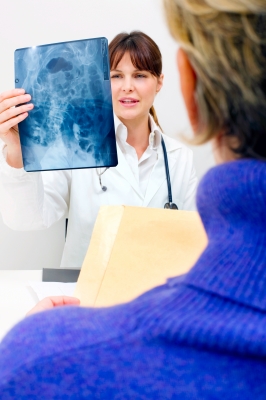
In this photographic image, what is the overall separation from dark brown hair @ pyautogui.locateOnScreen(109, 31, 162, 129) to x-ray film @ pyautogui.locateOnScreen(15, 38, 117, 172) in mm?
304

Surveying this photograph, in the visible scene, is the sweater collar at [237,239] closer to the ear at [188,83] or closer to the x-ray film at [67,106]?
the ear at [188,83]

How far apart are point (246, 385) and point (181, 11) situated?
0.24 metres

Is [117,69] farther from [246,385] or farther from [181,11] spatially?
[246,385]

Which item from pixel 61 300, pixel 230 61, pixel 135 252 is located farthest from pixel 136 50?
pixel 230 61

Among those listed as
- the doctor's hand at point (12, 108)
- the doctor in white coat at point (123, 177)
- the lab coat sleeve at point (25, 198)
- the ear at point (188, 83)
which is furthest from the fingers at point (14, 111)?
the ear at point (188, 83)

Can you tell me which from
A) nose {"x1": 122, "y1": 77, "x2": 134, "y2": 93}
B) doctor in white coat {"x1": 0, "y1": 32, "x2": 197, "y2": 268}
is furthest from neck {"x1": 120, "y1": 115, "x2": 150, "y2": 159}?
nose {"x1": 122, "y1": 77, "x2": 134, "y2": 93}

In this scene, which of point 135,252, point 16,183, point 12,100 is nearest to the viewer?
point 135,252

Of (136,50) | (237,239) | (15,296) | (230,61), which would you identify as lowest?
(15,296)

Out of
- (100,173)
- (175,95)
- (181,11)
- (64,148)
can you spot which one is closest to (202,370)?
(181,11)

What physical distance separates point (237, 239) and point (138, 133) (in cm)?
99

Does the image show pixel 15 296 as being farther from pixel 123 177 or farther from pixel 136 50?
pixel 136 50

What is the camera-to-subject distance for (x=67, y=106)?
813mm

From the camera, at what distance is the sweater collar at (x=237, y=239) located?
0.24 m

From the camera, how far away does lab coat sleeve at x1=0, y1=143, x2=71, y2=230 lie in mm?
903
